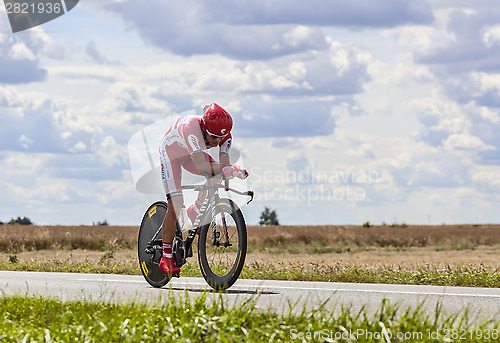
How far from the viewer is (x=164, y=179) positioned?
977 centimetres

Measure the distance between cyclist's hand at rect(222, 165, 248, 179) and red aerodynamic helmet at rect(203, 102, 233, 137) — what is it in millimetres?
617

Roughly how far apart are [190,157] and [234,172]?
3.79 feet

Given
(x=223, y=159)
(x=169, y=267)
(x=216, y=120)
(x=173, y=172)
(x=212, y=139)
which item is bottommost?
(x=169, y=267)

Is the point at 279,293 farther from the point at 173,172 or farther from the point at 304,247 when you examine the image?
the point at 304,247

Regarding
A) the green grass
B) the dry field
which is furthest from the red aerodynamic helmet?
the dry field

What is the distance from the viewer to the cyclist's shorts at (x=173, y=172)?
9672 mm

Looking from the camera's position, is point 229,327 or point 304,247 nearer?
point 229,327

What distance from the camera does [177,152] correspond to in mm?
9641

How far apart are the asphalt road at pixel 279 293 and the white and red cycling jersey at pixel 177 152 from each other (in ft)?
4.52

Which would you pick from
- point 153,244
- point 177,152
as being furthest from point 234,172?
point 153,244

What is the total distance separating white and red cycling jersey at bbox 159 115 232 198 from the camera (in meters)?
9.31

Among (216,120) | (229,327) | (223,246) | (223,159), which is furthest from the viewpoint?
(223,159)

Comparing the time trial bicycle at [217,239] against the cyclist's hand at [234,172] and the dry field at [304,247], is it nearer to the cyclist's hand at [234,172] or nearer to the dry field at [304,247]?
the cyclist's hand at [234,172]

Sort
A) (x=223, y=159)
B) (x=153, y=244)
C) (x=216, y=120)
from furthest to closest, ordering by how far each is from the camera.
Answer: (x=153, y=244), (x=223, y=159), (x=216, y=120)
